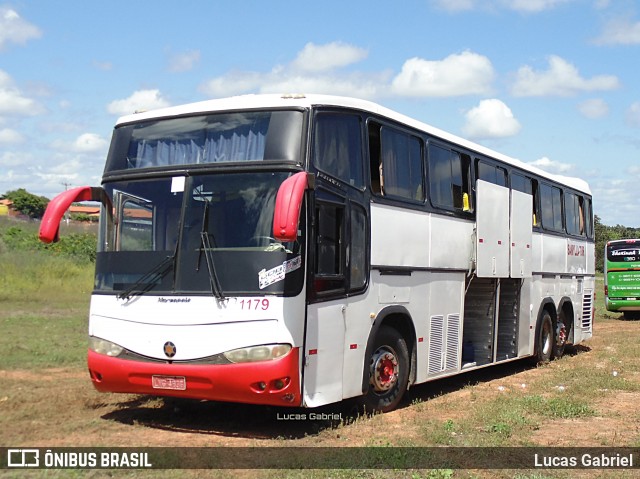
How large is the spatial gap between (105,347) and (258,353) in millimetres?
1820

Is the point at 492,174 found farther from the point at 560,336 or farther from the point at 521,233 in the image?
the point at 560,336

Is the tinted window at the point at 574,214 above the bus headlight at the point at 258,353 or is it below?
above

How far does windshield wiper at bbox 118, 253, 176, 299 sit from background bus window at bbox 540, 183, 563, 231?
31.8ft

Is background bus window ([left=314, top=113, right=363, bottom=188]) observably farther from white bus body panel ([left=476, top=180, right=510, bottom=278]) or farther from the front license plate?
white bus body panel ([left=476, top=180, right=510, bottom=278])

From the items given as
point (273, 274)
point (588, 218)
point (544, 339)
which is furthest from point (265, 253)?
point (588, 218)

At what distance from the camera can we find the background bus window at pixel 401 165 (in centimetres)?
1020

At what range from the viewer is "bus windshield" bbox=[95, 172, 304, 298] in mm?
8195

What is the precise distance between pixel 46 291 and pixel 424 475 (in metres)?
25.3

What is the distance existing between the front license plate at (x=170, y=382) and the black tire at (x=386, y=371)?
2.24m

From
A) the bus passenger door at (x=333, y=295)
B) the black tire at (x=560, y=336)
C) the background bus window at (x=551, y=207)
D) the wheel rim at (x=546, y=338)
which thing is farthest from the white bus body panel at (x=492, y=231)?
the black tire at (x=560, y=336)

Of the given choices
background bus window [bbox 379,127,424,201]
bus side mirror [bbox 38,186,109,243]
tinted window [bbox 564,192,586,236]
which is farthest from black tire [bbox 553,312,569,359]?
bus side mirror [bbox 38,186,109,243]

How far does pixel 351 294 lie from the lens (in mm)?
9227

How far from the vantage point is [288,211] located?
7316mm

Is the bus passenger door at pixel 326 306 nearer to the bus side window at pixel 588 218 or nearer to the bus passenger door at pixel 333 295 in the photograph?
Answer: the bus passenger door at pixel 333 295
